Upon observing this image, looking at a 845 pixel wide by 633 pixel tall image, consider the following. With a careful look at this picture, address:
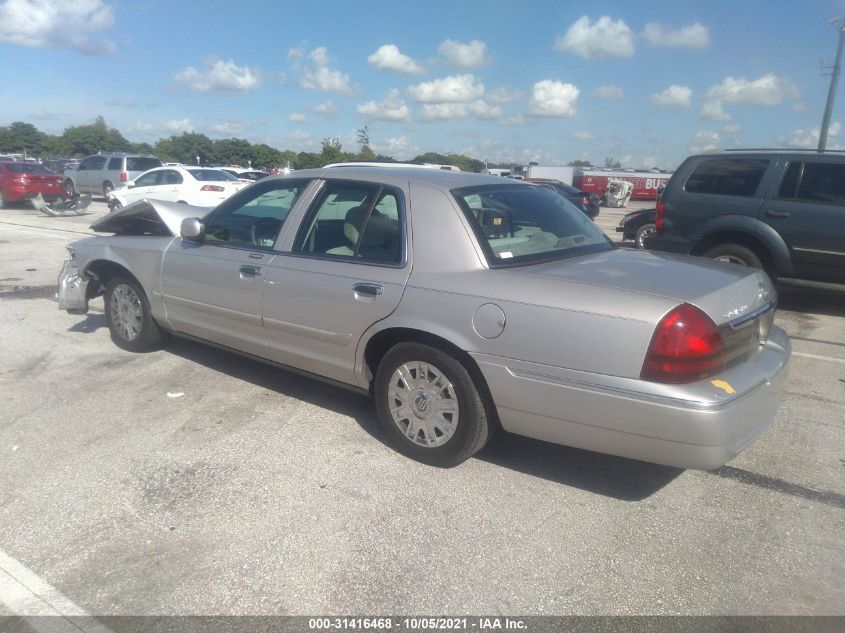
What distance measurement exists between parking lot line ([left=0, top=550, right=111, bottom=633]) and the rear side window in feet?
24.3

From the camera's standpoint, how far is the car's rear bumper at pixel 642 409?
2926mm

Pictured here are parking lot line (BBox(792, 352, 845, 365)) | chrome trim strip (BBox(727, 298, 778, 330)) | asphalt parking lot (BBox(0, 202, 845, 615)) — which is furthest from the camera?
parking lot line (BBox(792, 352, 845, 365))

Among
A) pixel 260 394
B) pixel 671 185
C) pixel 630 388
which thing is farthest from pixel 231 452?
pixel 671 185

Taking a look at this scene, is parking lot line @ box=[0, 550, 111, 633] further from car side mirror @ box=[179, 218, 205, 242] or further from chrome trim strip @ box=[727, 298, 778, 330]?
chrome trim strip @ box=[727, 298, 778, 330]

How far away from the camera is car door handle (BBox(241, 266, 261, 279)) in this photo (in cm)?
443

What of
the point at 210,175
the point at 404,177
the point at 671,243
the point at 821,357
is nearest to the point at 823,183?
the point at 671,243

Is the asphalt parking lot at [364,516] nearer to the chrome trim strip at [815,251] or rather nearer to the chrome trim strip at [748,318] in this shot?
the chrome trim strip at [748,318]

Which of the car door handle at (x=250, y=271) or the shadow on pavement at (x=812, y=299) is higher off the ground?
the car door handle at (x=250, y=271)

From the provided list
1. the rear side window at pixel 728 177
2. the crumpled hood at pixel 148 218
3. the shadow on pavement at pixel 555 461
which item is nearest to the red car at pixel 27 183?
the crumpled hood at pixel 148 218

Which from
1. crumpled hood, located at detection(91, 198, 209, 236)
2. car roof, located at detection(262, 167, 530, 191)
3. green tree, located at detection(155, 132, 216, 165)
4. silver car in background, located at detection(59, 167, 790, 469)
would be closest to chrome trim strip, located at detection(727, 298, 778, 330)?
silver car in background, located at detection(59, 167, 790, 469)

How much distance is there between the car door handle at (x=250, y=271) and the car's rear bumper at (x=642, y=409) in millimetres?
1783

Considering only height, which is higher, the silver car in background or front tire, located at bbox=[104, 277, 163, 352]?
the silver car in background

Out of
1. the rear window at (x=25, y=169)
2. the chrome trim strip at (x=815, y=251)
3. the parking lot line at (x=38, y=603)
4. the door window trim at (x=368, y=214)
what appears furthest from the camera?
the rear window at (x=25, y=169)

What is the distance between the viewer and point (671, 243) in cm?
808
